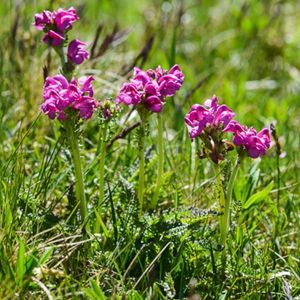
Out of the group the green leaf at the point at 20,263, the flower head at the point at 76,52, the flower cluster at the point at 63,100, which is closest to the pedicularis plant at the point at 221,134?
the flower cluster at the point at 63,100

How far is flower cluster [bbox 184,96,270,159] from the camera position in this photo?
2.58 metres

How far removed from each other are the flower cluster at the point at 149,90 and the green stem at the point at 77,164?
195mm

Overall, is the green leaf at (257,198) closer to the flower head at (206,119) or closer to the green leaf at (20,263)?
the flower head at (206,119)

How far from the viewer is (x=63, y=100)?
98.3 inches

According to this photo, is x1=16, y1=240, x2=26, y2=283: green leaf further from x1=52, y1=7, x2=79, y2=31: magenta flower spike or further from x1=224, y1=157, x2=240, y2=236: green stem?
x1=52, y1=7, x2=79, y2=31: magenta flower spike

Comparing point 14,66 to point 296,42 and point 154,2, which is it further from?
point 296,42

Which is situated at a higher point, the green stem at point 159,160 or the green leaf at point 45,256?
the green stem at point 159,160

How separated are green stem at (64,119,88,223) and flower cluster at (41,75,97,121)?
0.05 meters

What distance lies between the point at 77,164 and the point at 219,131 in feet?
1.70

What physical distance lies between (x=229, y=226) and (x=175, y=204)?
0.78ft

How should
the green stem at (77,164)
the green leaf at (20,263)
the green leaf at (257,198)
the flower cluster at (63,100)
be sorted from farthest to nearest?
the green leaf at (257,198)
the green stem at (77,164)
the flower cluster at (63,100)
the green leaf at (20,263)

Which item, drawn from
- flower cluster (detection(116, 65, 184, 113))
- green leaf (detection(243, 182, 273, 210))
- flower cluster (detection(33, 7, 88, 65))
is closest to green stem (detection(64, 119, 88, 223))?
flower cluster (detection(116, 65, 184, 113))

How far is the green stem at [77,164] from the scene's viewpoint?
2615mm

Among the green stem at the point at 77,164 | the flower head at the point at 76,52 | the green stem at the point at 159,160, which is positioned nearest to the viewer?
the green stem at the point at 77,164
